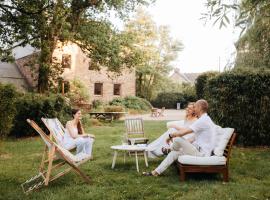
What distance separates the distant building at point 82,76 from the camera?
31750 mm

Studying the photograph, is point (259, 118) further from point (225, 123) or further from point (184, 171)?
point (184, 171)

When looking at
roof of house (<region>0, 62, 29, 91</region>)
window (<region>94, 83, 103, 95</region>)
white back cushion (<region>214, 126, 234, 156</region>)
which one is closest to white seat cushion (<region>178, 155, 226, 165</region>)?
white back cushion (<region>214, 126, 234, 156</region>)

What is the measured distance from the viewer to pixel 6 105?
11391mm

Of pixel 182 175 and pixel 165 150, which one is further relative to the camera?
pixel 165 150

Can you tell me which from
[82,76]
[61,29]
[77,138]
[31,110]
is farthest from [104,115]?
[77,138]

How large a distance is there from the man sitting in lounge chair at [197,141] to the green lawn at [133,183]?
43cm

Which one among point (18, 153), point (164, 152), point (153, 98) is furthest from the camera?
point (153, 98)

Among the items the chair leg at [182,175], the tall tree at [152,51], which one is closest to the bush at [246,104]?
the chair leg at [182,175]

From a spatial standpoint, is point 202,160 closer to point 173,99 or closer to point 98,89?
point 98,89

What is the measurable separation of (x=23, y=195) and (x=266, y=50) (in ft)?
33.6

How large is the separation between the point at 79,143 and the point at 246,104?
5.83m

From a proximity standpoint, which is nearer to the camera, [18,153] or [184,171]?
[184,171]

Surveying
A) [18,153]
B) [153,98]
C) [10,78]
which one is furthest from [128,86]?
[18,153]

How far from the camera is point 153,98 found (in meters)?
43.4
